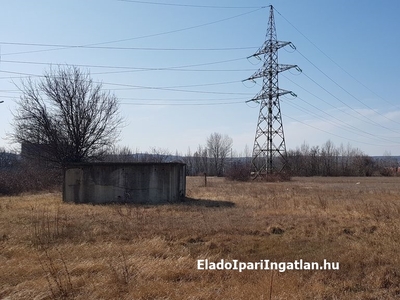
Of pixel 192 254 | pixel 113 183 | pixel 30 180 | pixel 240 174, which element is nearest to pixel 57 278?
pixel 192 254

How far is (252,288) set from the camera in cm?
526

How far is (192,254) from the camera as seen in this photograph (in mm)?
7602

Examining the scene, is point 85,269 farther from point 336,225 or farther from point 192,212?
point 192,212

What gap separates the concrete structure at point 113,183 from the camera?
1869 cm

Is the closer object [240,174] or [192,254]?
[192,254]

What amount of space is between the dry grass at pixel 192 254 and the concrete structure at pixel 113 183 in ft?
16.2

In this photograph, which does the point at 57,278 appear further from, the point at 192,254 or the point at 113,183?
the point at 113,183

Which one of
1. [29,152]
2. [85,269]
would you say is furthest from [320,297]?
[29,152]

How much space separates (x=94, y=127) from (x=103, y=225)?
2247 centimetres

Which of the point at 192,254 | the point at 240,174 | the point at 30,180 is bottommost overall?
the point at 192,254

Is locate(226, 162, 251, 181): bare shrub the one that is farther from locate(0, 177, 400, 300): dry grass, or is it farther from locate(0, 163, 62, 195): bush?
locate(0, 177, 400, 300): dry grass

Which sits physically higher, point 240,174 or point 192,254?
point 240,174

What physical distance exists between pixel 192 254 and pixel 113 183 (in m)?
11.9

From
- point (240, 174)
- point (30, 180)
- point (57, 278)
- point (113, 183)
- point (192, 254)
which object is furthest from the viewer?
point (240, 174)
